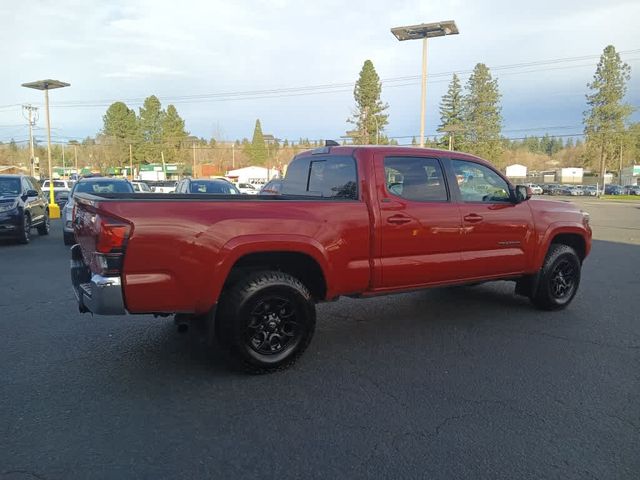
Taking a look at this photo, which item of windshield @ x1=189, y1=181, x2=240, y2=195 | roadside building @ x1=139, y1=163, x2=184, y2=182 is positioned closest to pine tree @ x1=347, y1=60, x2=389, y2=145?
roadside building @ x1=139, y1=163, x2=184, y2=182

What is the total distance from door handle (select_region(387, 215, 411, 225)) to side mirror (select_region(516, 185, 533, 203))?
5.72ft

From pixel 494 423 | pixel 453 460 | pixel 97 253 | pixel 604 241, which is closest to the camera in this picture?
pixel 453 460

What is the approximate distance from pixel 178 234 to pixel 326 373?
1688 mm

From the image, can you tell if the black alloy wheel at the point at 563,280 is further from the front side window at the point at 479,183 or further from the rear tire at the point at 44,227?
the rear tire at the point at 44,227

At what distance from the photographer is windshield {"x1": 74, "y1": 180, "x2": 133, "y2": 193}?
1200 centimetres

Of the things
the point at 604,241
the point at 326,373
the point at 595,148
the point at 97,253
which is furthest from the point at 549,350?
the point at 595,148

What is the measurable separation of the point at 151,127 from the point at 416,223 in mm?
82098

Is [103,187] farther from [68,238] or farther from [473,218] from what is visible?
[473,218]

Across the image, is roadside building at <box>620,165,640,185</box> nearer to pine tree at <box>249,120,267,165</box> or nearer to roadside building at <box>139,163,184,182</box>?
pine tree at <box>249,120,267,165</box>

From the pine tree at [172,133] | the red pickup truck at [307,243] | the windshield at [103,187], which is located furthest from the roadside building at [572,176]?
the red pickup truck at [307,243]

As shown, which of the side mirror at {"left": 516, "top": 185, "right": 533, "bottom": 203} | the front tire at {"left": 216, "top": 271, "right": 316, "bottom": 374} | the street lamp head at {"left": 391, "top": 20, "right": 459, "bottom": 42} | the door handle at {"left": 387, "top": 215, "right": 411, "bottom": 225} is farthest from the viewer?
the street lamp head at {"left": 391, "top": 20, "right": 459, "bottom": 42}

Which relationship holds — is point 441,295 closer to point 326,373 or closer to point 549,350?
point 549,350

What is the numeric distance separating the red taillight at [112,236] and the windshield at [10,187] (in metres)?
10.2

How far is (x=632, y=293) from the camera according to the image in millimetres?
7008
